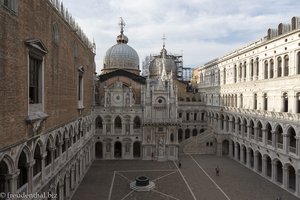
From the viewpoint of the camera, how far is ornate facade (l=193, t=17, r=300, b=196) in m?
28.2

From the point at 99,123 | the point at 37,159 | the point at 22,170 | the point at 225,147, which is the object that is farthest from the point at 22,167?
the point at 225,147

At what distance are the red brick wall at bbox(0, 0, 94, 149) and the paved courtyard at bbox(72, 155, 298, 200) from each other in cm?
1005

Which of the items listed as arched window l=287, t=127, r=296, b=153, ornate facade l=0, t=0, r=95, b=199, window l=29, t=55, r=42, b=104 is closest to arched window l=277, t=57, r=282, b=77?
arched window l=287, t=127, r=296, b=153

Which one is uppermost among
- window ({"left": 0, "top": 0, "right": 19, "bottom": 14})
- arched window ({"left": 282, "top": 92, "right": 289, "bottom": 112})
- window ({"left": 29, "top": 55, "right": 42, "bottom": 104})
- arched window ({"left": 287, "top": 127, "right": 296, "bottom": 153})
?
window ({"left": 0, "top": 0, "right": 19, "bottom": 14})

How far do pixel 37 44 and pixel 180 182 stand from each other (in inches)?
886

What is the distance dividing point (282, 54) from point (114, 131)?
26.1m

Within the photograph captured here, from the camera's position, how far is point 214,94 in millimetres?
51250

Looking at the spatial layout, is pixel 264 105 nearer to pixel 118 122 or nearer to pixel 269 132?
pixel 269 132

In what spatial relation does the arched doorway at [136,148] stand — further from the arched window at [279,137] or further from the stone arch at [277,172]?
the arched window at [279,137]

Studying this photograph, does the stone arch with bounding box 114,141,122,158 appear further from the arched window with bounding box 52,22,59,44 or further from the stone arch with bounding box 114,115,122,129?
the arched window with bounding box 52,22,59,44

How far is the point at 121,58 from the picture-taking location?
57.2m

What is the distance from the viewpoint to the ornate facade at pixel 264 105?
28219 mm

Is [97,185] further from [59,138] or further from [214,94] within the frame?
[214,94]

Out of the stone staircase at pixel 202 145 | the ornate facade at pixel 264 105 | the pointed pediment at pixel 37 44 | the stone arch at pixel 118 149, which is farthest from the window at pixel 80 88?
the stone staircase at pixel 202 145
